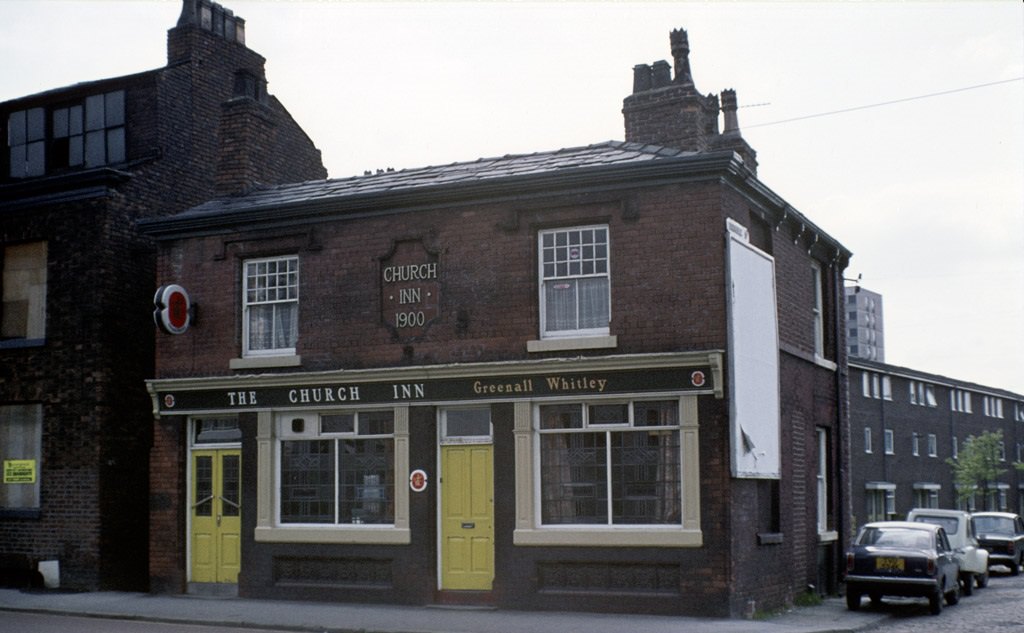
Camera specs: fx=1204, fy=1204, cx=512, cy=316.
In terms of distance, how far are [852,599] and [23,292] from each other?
16.0 m

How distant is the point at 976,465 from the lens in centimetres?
5816

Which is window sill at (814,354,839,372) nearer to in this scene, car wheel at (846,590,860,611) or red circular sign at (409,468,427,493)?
car wheel at (846,590,860,611)

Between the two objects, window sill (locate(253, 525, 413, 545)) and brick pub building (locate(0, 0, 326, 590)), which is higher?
brick pub building (locate(0, 0, 326, 590))

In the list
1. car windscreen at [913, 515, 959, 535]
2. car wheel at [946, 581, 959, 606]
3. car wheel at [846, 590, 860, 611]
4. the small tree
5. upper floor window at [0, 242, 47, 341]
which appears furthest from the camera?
the small tree

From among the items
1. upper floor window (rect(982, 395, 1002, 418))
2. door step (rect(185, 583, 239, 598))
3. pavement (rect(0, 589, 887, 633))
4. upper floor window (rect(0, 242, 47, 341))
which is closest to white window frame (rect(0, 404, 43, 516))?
upper floor window (rect(0, 242, 47, 341))

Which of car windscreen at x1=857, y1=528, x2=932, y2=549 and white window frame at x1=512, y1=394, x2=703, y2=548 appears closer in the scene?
white window frame at x1=512, y1=394, x2=703, y2=548

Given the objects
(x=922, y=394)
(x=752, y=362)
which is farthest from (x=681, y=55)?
(x=922, y=394)

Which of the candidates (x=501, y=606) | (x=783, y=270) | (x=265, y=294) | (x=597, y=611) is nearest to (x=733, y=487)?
(x=597, y=611)

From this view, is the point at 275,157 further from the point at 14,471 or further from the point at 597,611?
the point at 597,611

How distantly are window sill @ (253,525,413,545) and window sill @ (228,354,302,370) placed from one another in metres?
2.69

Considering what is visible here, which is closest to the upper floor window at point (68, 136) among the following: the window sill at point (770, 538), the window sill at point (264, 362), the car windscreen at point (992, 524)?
the window sill at point (264, 362)

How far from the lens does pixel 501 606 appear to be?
18047 mm

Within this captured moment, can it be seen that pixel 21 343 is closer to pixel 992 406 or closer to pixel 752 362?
pixel 752 362

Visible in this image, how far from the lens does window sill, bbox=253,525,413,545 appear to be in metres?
18.9
